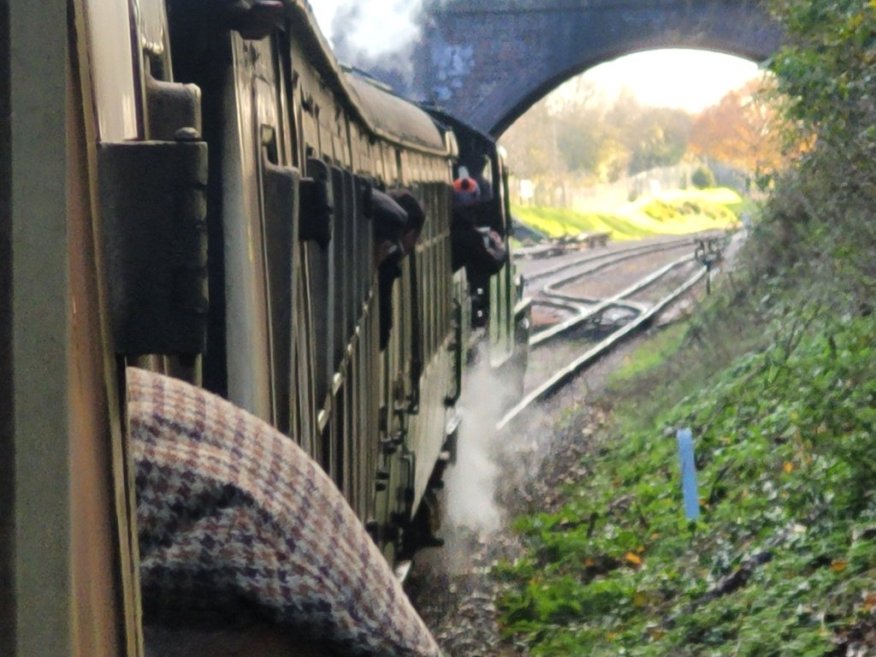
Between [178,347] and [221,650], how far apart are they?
447 mm

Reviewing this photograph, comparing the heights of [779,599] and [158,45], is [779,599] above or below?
below

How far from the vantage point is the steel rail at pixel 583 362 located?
57.1 feet

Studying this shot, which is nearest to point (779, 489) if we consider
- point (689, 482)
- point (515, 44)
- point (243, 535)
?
point (689, 482)

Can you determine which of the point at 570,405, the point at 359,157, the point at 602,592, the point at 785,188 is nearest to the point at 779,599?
the point at 602,592

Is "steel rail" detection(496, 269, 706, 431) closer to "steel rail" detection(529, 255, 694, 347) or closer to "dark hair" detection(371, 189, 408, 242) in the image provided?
"steel rail" detection(529, 255, 694, 347)

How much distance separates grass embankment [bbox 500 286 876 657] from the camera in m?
7.29

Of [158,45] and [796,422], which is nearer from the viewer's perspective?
[158,45]

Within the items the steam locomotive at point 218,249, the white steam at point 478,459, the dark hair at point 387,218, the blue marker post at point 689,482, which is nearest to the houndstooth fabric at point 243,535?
the steam locomotive at point 218,249

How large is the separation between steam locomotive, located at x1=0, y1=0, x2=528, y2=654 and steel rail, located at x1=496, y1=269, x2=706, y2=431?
31.4 feet

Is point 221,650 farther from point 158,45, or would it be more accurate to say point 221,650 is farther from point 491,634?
point 491,634

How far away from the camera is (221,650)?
1.69 metres

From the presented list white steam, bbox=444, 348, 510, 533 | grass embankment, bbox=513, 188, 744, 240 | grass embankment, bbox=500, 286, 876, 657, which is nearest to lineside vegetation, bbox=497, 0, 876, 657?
grass embankment, bbox=500, 286, 876, 657

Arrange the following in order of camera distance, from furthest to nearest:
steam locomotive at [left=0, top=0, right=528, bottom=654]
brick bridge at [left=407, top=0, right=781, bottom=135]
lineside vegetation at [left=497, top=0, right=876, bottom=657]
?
brick bridge at [left=407, top=0, right=781, bottom=135] → lineside vegetation at [left=497, top=0, right=876, bottom=657] → steam locomotive at [left=0, top=0, right=528, bottom=654]

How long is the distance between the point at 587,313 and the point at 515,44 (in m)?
10.4
